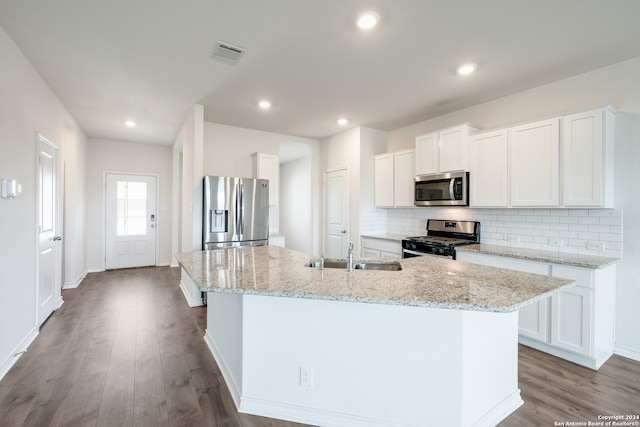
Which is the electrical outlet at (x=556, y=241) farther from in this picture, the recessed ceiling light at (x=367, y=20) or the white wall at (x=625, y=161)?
the recessed ceiling light at (x=367, y=20)

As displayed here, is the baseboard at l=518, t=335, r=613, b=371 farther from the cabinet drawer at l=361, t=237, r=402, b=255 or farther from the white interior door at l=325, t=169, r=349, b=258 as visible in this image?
the white interior door at l=325, t=169, r=349, b=258

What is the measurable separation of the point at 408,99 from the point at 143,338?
3.88m

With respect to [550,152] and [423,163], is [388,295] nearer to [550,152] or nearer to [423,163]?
[550,152]

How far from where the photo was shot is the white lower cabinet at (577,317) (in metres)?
2.44

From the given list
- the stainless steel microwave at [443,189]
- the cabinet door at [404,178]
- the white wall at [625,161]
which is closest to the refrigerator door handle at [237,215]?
the cabinet door at [404,178]

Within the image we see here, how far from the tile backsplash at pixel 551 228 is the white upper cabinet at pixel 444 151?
643 mm

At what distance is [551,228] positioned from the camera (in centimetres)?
315

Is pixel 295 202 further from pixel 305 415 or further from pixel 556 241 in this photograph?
pixel 305 415

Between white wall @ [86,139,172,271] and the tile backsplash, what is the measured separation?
17.7ft

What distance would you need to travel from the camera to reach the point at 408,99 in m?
3.65

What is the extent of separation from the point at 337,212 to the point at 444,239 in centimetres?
200

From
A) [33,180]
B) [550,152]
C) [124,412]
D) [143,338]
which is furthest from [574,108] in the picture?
[33,180]

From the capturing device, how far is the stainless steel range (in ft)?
11.4

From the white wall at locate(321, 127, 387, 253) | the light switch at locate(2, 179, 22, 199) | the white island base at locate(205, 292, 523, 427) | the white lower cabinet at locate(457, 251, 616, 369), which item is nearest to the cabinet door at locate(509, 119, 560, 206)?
the white lower cabinet at locate(457, 251, 616, 369)
